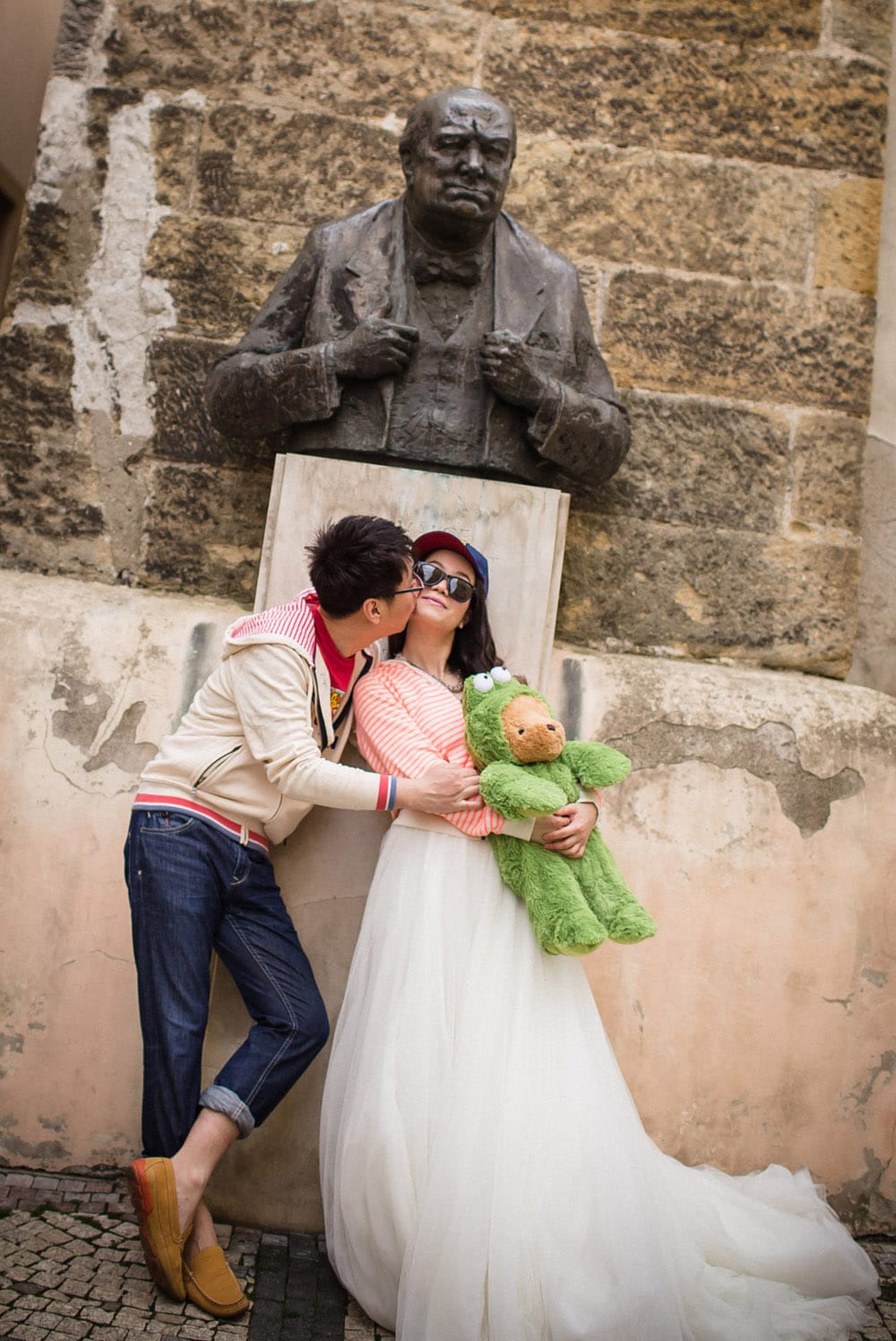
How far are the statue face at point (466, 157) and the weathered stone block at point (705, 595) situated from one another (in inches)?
36.7

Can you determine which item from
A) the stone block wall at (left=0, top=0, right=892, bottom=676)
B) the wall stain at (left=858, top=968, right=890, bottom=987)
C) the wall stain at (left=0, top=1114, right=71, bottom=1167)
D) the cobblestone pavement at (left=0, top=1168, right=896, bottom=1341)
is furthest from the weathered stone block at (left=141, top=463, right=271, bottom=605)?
the wall stain at (left=858, top=968, right=890, bottom=987)

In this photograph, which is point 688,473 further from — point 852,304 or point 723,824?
point 723,824

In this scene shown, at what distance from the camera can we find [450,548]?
2.62 m

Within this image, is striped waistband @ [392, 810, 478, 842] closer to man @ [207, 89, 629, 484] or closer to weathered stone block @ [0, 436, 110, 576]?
man @ [207, 89, 629, 484]

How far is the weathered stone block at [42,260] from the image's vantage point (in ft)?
11.2

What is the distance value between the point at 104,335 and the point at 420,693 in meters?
1.67

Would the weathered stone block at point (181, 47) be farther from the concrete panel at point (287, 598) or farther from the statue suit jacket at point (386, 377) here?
the concrete panel at point (287, 598)

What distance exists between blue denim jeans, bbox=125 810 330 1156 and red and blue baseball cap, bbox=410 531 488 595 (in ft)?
2.54

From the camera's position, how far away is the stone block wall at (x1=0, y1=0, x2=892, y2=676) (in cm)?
333

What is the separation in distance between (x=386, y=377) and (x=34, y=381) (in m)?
1.14

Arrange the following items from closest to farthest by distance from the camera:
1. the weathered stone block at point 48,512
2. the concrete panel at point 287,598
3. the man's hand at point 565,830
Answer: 1. the man's hand at point 565,830
2. the concrete panel at point 287,598
3. the weathered stone block at point 48,512

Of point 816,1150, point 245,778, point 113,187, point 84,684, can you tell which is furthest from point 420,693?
point 113,187

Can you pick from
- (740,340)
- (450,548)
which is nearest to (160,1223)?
(450,548)

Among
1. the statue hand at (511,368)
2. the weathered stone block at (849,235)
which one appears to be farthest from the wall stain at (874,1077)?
the weathered stone block at (849,235)
